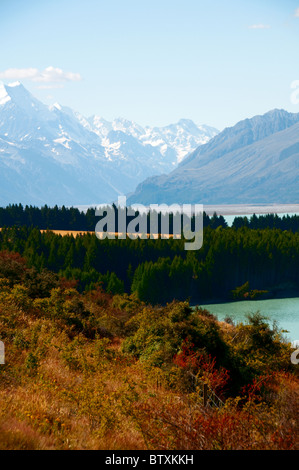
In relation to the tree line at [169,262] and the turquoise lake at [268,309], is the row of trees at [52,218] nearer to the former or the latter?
the tree line at [169,262]

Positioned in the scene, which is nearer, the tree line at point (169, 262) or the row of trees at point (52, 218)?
the tree line at point (169, 262)

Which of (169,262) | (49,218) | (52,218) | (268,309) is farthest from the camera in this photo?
(52,218)

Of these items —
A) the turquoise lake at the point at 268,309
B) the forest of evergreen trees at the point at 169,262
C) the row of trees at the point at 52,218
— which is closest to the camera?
the turquoise lake at the point at 268,309

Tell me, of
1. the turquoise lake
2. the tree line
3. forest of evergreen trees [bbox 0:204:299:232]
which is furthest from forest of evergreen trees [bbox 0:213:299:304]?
forest of evergreen trees [bbox 0:204:299:232]

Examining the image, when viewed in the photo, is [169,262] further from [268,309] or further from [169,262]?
[268,309]

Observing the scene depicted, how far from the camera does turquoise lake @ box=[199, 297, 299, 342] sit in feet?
277

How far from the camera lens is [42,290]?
33.9 meters

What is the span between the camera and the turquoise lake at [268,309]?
3324 inches

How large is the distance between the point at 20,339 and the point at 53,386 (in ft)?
18.5

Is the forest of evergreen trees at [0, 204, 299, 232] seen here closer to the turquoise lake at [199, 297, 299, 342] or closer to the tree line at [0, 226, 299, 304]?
the tree line at [0, 226, 299, 304]

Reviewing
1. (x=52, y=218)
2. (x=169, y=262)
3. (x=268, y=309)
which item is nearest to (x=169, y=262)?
A: (x=169, y=262)

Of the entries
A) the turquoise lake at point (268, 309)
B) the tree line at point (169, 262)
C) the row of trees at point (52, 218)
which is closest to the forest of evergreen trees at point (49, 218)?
the row of trees at point (52, 218)

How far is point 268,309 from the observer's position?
9819 cm
